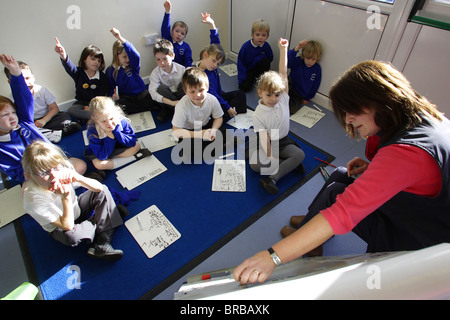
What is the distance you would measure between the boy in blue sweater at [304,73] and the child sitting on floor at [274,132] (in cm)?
73

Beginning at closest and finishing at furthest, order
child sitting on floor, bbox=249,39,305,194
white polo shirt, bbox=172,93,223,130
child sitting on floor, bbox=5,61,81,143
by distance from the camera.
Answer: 1. child sitting on floor, bbox=249,39,305,194
2. white polo shirt, bbox=172,93,223,130
3. child sitting on floor, bbox=5,61,81,143

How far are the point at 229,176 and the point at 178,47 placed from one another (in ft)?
5.21

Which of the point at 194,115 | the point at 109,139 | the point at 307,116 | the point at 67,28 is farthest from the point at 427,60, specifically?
the point at 67,28

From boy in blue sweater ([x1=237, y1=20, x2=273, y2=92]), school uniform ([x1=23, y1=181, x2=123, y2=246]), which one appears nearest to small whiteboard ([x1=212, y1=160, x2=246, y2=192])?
school uniform ([x1=23, y1=181, x2=123, y2=246])

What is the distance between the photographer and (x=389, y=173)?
0.76 m

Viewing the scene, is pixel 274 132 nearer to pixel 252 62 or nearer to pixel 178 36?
pixel 252 62

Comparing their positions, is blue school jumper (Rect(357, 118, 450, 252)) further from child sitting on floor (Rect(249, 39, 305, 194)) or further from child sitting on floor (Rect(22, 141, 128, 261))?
child sitting on floor (Rect(22, 141, 128, 261))

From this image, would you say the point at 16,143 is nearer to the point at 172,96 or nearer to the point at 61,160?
the point at 61,160

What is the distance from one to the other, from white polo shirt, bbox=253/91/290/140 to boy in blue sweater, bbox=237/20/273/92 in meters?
1.08

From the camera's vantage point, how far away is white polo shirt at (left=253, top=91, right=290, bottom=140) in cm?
168

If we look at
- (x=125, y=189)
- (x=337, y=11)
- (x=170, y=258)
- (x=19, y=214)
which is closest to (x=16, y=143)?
(x=19, y=214)

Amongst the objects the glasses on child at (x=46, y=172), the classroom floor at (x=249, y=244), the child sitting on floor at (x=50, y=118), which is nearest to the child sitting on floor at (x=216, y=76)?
the classroom floor at (x=249, y=244)

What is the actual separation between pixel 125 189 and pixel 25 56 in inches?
57.0

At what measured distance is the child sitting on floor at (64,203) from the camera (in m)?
1.17
